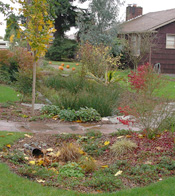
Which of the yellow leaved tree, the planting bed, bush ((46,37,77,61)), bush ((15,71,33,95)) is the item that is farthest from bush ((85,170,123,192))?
bush ((46,37,77,61))

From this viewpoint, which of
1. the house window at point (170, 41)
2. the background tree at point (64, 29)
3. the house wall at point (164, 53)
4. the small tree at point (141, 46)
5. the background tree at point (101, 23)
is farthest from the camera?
the background tree at point (64, 29)

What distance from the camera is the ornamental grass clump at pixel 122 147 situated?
471 cm

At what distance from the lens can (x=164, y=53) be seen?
888 inches

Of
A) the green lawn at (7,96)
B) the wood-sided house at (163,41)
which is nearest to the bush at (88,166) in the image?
the green lawn at (7,96)

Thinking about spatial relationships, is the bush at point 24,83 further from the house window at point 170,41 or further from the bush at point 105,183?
the house window at point 170,41

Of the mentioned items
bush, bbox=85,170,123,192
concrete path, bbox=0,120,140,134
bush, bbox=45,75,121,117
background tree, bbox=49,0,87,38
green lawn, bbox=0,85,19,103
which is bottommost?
concrete path, bbox=0,120,140,134

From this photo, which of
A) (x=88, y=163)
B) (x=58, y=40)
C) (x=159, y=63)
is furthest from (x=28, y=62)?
(x=58, y=40)

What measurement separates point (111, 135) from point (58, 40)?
22362 mm

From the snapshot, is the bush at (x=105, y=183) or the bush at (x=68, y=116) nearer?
the bush at (x=105, y=183)

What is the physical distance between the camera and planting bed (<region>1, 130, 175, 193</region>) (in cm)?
365

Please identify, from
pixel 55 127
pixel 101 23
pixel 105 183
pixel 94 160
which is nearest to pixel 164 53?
pixel 101 23

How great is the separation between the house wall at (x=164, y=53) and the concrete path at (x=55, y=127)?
16388 millimetres

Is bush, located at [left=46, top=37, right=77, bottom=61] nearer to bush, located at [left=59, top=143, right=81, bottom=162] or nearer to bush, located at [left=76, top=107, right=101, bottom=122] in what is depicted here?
bush, located at [left=76, top=107, right=101, bottom=122]

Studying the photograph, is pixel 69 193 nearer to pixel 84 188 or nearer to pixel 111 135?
pixel 84 188
